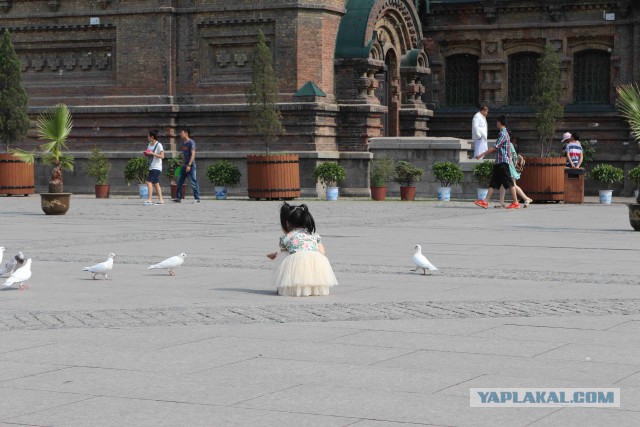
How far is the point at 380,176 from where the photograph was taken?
33.4 metres

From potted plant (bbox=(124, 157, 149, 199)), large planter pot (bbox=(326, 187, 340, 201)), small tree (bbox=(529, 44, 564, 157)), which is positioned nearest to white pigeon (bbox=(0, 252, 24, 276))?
large planter pot (bbox=(326, 187, 340, 201))

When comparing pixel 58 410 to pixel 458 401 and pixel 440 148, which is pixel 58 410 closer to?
pixel 458 401

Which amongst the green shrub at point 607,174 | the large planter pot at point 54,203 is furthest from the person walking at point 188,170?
the green shrub at point 607,174

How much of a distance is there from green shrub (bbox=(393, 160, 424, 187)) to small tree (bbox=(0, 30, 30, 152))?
1118 cm

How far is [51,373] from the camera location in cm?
831

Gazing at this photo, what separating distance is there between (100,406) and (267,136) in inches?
1105

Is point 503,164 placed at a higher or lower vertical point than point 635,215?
higher

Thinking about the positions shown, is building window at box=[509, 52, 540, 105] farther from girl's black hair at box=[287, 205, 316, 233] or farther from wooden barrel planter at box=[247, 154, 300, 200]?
girl's black hair at box=[287, 205, 316, 233]

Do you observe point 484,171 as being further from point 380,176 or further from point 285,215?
point 285,215

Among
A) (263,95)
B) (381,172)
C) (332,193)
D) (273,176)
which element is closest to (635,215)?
(381,172)

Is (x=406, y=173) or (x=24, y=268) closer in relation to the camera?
(x=24, y=268)

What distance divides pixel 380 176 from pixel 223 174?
4.30 meters

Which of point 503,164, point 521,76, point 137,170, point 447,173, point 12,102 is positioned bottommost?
point 447,173

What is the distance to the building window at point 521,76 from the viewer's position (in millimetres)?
42250
